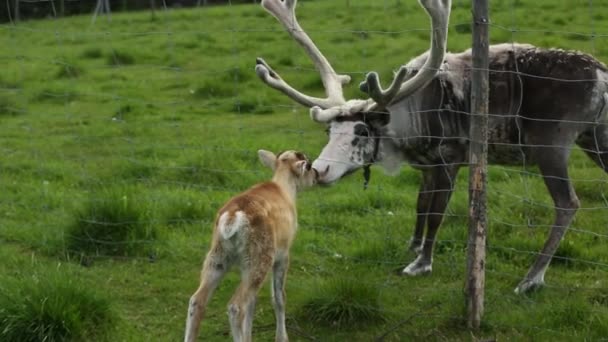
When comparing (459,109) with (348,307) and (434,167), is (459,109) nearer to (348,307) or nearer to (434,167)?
(434,167)

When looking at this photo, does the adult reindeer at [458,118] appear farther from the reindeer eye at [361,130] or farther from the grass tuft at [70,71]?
the grass tuft at [70,71]

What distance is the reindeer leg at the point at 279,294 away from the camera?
5.95m

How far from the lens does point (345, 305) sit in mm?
6215

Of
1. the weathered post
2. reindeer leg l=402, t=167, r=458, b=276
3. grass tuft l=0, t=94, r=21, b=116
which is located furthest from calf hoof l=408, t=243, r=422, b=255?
grass tuft l=0, t=94, r=21, b=116

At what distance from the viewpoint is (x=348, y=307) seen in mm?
6211

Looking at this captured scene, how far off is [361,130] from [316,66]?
2.52ft

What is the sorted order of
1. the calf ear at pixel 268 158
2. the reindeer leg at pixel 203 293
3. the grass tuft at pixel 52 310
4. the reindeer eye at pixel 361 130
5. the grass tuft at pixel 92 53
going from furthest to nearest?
the grass tuft at pixel 92 53 → the reindeer eye at pixel 361 130 → the calf ear at pixel 268 158 → the grass tuft at pixel 52 310 → the reindeer leg at pixel 203 293

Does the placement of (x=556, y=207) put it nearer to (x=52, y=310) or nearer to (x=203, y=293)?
(x=203, y=293)

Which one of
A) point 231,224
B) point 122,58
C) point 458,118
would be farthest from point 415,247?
point 122,58

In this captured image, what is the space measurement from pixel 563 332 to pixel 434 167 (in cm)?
168

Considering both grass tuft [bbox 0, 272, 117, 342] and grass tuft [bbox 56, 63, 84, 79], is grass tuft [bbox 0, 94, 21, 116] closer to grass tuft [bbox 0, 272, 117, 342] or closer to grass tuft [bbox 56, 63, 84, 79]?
grass tuft [bbox 56, 63, 84, 79]

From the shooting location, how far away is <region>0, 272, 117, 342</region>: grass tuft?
230 inches

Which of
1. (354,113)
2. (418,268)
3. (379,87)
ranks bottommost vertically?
(418,268)

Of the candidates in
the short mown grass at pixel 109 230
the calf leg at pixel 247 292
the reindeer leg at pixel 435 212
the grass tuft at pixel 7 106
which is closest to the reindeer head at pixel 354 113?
the reindeer leg at pixel 435 212
